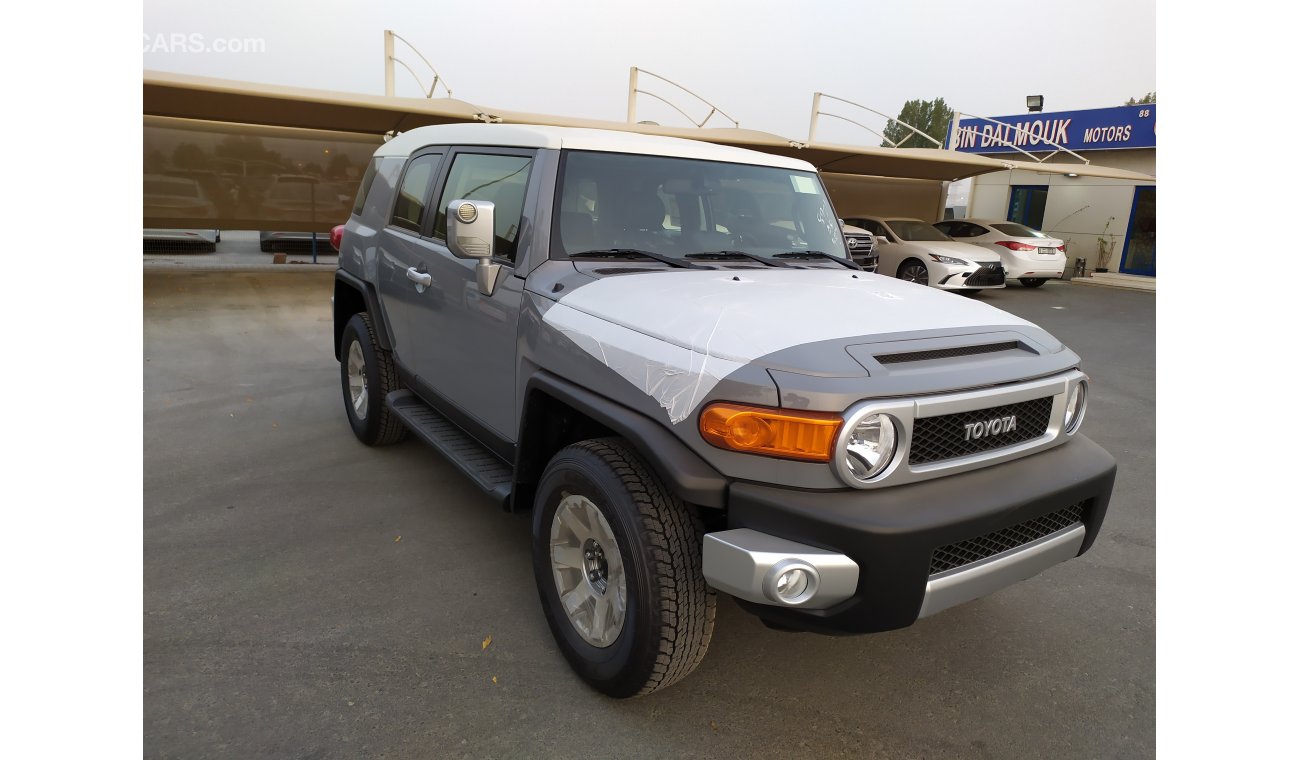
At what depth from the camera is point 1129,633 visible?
337 cm

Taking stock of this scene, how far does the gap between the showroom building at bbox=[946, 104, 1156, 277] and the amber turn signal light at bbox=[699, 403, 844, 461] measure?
20.4 m

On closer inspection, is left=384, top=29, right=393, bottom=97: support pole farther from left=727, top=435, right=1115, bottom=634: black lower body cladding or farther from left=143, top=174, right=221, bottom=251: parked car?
left=727, top=435, right=1115, bottom=634: black lower body cladding

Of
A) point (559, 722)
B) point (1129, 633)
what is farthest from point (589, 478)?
point (1129, 633)

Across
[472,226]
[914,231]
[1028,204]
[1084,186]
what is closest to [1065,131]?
[1084,186]

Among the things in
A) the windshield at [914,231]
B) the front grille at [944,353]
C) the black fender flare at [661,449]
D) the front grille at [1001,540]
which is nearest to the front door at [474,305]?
the black fender flare at [661,449]

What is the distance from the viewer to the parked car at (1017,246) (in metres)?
16.6

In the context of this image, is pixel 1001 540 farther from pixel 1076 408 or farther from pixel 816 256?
pixel 816 256

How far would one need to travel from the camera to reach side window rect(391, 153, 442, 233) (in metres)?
4.35

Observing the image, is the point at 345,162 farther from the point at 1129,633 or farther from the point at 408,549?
the point at 1129,633

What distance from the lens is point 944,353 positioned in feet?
8.33

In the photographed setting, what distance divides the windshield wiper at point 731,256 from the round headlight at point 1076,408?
1.31 meters

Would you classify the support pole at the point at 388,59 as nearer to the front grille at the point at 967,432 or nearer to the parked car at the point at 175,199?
the parked car at the point at 175,199

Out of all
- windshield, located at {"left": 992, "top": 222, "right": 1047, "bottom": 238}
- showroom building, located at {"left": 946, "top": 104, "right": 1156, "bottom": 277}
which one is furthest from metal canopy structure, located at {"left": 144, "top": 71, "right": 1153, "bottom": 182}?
showroom building, located at {"left": 946, "top": 104, "right": 1156, "bottom": 277}

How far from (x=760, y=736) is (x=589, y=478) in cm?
103
